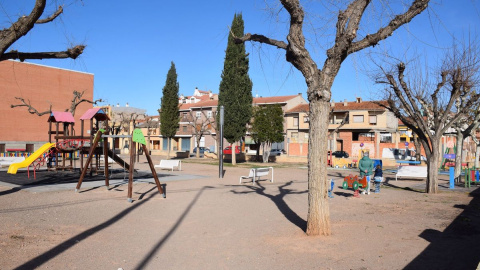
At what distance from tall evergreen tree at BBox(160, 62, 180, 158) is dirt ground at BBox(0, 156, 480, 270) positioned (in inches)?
1106

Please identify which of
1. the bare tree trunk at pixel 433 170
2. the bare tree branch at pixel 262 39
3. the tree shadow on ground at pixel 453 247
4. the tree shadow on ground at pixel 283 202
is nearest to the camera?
the tree shadow on ground at pixel 453 247

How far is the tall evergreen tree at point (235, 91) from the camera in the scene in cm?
3178

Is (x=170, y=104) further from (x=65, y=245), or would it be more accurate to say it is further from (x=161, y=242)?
(x=65, y=245)

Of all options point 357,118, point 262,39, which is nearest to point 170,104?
point 357,118

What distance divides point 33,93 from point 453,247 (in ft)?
143

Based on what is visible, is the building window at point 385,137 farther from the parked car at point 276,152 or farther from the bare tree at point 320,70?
the bare tree at point 320,70

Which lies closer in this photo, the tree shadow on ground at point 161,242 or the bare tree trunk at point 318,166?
the tree shadow on ground at point 161,242

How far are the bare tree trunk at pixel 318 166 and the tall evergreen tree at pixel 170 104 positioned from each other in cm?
3475

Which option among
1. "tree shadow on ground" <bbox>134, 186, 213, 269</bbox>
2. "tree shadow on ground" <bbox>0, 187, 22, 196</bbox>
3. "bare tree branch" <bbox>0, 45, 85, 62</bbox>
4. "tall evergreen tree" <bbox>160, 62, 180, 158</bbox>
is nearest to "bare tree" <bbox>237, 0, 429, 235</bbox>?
"tree shadow on ground" <bbox>134, 186, 213, 269</bbox>

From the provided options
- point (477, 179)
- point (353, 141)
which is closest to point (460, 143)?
point (477, 179)

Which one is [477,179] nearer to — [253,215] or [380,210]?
[380,210]

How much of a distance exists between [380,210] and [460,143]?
48.2ft

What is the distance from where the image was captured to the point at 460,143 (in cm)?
2181

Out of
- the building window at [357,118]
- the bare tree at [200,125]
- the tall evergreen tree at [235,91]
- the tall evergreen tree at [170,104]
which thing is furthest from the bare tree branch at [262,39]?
the building window at [357,118]
